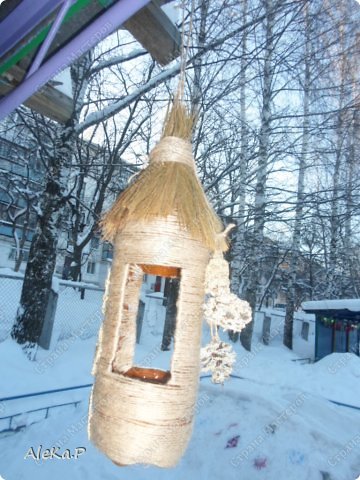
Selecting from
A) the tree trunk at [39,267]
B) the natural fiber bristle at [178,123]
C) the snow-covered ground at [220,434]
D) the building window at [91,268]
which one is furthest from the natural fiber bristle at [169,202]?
the building window at [91,268]

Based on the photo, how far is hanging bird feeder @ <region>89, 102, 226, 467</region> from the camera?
1.16m

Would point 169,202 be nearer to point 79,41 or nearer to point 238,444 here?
point 79,41

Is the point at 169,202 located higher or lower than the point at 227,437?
higher

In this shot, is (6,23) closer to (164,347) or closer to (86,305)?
(164,347)

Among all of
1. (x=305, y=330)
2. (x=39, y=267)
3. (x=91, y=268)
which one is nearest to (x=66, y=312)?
(x=39, y=267)

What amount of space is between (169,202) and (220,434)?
3.57 metres

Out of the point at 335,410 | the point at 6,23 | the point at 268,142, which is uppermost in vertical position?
the point at 268,142

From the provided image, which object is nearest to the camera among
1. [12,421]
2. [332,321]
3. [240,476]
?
[240,476]

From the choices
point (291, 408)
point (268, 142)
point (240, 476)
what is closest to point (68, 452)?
point (240, 476)

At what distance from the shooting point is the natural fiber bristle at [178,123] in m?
1.36

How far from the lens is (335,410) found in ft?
14.2

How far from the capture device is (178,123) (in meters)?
1.37

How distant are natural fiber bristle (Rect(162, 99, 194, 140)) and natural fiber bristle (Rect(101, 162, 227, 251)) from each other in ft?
0.46

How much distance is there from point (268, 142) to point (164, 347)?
18.6ft
